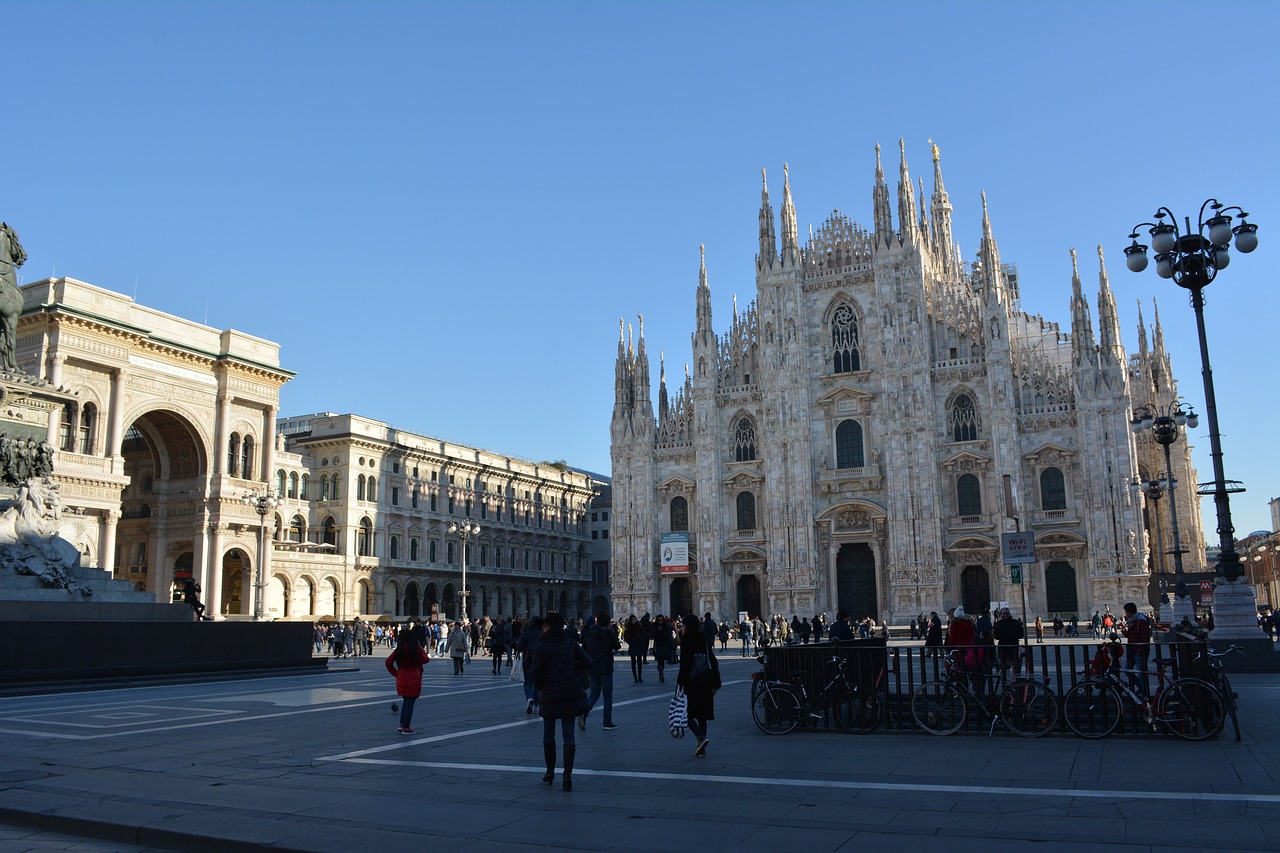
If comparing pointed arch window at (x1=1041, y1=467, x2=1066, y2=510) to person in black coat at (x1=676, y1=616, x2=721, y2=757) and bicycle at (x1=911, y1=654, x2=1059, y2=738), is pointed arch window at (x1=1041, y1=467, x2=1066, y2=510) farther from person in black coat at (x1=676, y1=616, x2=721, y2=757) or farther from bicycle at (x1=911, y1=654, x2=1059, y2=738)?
person in black coat at (x1=676, y1=616, x2=721, y2=757)

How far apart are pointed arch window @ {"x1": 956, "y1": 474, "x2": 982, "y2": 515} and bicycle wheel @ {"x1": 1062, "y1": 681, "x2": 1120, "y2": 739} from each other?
3979 centimetres

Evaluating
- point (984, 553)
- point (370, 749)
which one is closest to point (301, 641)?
point (370, 749)

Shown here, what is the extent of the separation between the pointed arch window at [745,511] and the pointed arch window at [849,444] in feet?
17.5

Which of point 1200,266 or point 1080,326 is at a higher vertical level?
point 1080,326

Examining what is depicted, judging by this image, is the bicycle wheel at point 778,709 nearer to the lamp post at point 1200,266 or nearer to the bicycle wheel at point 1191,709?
the bicycle wheel at point 1191,709

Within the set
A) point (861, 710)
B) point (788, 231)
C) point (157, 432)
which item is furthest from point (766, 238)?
point (861, 710)

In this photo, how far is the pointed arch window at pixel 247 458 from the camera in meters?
49.6

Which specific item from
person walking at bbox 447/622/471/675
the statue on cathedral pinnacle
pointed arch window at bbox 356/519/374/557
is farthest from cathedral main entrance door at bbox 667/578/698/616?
the statue on cathedral pinnacle

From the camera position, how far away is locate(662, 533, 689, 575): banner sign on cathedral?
5200 centimetres

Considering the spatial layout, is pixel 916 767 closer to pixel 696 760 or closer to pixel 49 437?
pixel 696 760

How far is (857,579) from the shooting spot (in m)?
52.6

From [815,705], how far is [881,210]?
45.0m

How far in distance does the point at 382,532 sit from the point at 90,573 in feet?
138

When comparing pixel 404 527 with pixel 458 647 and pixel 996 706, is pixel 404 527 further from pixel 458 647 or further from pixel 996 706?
pixel 996 706
